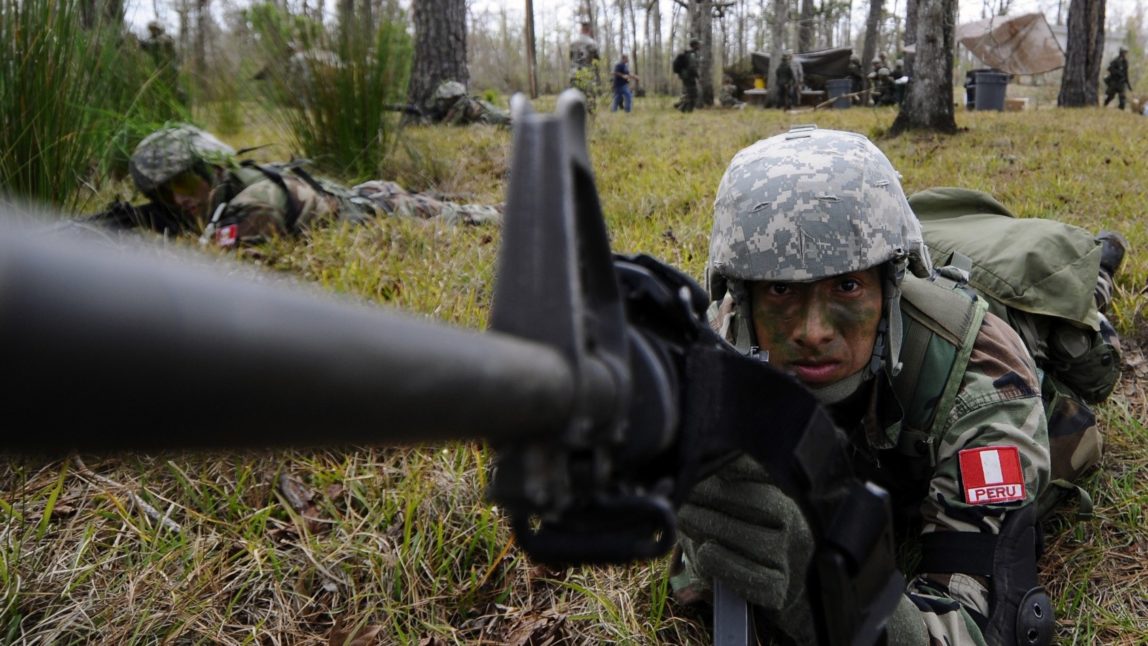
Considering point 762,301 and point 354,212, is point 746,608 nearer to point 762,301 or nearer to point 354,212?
point 762,301

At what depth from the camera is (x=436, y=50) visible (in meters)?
10.1

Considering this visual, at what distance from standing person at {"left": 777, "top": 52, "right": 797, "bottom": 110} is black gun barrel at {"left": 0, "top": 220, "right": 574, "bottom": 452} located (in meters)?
16.2

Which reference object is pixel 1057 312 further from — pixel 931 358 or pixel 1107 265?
pixel 1107 265

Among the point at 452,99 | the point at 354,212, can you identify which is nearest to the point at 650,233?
the point at 354,212

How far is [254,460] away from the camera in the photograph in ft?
7.14

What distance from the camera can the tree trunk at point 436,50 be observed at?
999cm

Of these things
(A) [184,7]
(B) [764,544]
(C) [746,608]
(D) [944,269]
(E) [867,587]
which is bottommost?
(C) [746,608]

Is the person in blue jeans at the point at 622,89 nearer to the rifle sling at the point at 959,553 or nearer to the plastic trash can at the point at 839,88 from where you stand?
the plastic trash can at the point at 839,88

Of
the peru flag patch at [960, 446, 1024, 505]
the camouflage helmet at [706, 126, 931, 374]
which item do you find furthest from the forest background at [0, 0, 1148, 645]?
the camouflage helmet at [706, 126, 931, 374]

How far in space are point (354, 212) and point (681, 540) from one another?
135 inches

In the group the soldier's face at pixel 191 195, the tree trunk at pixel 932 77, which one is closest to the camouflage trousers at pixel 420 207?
the soldier's face at pixel 191 195

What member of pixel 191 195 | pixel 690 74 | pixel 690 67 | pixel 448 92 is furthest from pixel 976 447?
pixel 690 67

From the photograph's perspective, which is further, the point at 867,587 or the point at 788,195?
the point at 788,195

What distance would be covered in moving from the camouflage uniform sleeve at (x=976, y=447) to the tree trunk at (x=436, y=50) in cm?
912
